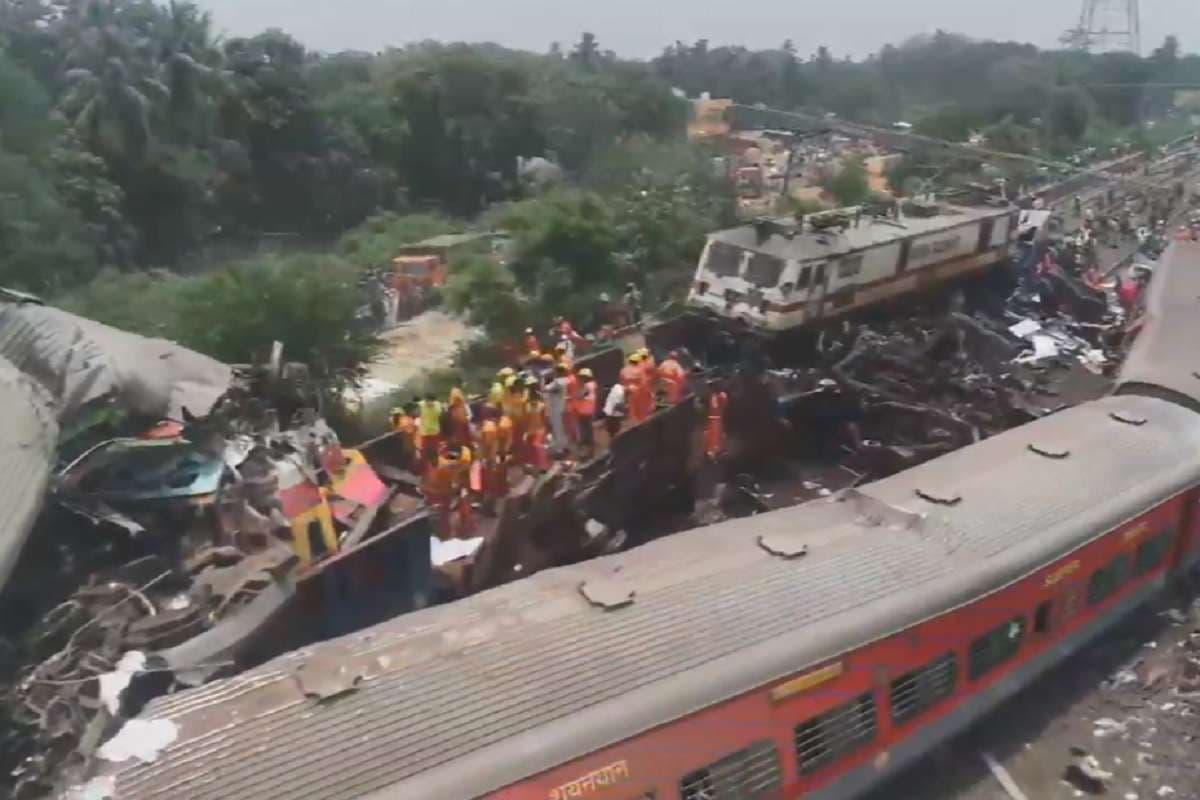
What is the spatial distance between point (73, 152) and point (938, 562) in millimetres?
26710

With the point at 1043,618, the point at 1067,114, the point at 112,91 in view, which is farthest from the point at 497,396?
the point at 1067,114

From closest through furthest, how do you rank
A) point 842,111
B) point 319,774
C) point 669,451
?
point 319,774 → point 669,451 → point 842,111

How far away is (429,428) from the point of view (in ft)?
33.2

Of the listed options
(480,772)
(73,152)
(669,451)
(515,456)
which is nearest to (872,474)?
(669,451)

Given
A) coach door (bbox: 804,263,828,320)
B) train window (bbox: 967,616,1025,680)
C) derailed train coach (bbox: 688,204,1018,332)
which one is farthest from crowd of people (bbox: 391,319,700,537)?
train window (bbox: 967,616,1025,680)

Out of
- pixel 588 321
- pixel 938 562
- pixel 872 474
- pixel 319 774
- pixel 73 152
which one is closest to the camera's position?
pixel 319 774

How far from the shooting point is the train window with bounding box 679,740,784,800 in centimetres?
559

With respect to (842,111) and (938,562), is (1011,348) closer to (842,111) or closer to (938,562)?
(938,562)

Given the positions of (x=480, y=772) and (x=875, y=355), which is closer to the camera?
(x=480, y=772)

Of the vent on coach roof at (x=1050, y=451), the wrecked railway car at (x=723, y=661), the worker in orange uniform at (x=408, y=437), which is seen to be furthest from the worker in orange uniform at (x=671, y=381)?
the vent on coach roof at (x=1050, y=451)

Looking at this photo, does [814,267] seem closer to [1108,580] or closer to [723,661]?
[1108,580]

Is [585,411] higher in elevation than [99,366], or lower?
lower

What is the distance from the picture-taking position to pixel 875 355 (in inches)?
567

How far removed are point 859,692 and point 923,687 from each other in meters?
0.74
